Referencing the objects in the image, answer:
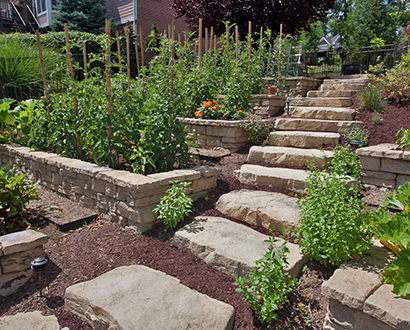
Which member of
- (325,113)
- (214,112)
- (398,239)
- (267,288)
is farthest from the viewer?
(214,112)

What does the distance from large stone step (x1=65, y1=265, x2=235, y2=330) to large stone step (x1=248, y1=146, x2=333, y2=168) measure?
256 centimetres

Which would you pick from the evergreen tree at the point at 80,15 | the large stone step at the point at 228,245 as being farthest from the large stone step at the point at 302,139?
the evergreen tree at the point at 80,15

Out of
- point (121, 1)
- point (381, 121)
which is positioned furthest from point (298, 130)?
point (121, 1)

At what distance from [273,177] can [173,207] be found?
138 centimetres

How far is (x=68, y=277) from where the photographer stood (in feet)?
8.56

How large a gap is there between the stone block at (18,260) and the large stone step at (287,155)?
9.77 feet

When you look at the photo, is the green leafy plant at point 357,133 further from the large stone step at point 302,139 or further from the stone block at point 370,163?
the stone block at point 370,163

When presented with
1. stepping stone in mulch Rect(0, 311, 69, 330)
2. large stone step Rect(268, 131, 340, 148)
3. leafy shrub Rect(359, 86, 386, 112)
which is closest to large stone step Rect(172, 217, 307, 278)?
stepping stone in mulch Rect(0, 311, 69, 330)

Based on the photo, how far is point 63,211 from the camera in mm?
3562

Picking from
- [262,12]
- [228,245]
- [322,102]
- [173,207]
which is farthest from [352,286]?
[262,12]

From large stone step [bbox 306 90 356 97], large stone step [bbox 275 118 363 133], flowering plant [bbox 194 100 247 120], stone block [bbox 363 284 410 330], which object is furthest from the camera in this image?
large stone step [bbox 306 90 356 97]

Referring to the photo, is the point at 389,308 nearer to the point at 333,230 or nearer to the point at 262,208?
the point at 333,230

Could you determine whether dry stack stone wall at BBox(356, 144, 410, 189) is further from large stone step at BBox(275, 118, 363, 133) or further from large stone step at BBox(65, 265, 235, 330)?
large stone step at BBox(65, 265, 235, 330)

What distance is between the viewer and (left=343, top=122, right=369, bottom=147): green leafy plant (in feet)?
14.0
